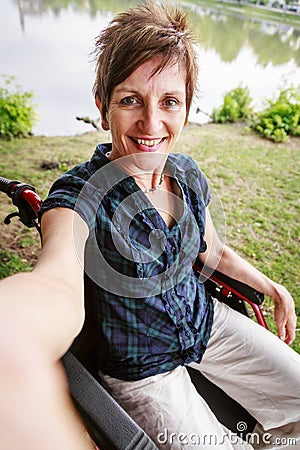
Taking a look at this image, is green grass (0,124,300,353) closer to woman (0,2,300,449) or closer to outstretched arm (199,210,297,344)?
outstretched arm (199,210,297,344)

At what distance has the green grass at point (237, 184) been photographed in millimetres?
2826

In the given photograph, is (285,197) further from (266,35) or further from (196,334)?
(266,35)

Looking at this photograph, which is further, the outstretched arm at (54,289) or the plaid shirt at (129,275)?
the plaid shirt at (129,275)

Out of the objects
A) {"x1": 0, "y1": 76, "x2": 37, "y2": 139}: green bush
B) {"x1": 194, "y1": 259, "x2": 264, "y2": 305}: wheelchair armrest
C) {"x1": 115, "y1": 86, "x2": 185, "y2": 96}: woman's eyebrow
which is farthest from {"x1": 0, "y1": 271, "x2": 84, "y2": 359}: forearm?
{"x1": 0, "y1": 76, "x2": 37, "y2": 139}: green bush

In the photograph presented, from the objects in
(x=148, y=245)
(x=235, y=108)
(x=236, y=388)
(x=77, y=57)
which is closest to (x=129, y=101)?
(x=148, y=245)

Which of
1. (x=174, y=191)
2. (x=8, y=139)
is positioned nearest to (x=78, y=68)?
(x=8, y=139)

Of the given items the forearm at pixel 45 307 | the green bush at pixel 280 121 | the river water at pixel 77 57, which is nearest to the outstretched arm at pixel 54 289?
the forearm at pixel 45 307

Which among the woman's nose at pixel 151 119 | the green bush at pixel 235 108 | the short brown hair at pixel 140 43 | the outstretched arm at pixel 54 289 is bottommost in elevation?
the green bush at pixel 235 108

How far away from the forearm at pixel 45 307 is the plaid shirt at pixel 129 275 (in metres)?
0.37

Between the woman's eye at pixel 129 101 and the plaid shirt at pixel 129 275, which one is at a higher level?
the woman's eye at pixel 129 101

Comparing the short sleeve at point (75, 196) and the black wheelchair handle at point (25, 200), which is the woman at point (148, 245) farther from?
the black wheelchair handle at point (25, 200)

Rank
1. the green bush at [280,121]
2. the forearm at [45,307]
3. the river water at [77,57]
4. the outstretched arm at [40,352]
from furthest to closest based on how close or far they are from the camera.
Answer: the river water at [77,57], the green bush at [280,121], the forearm at [45,307], the outstretched arm at [40,352]

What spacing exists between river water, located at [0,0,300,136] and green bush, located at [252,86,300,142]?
0.78m

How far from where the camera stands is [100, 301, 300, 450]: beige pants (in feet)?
3.53
